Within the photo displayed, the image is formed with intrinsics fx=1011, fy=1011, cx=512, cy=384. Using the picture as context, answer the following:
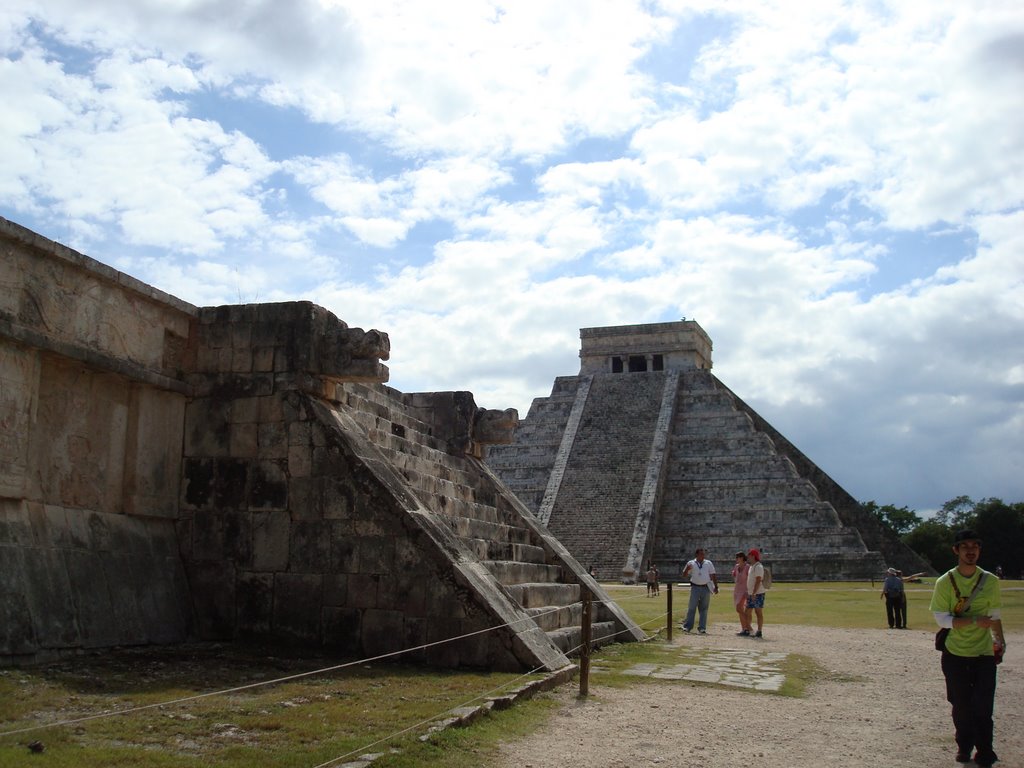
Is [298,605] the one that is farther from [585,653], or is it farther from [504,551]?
[504,551]

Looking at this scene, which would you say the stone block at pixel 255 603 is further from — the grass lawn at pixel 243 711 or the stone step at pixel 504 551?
the stone step at pixel 504 551

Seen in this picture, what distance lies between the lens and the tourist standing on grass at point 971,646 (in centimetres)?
537

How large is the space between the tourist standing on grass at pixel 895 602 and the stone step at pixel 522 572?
6413mm

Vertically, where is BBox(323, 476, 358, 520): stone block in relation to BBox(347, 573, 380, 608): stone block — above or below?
above

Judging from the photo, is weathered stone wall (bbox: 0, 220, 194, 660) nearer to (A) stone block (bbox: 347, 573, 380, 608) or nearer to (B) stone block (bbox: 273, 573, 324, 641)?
(B) stone block (bbox: 273, 573, 324, 641)

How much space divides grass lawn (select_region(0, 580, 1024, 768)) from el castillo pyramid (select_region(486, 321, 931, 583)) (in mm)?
23440

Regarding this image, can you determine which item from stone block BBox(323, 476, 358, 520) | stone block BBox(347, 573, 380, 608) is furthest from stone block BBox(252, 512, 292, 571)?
stone block BBox(347, 573, 380, 608)

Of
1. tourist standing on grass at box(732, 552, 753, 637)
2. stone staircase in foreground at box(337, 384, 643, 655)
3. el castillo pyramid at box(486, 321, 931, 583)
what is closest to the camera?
stone staircase in foreground at box(337, 384, 643, 655)

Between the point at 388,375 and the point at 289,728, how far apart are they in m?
3.98

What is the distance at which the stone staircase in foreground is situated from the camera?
9211mm

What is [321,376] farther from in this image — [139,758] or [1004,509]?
[1004,509]

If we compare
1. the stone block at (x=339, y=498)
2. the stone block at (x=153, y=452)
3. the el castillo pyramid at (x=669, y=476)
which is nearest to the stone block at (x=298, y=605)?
the stone block at (x=339, y=498)

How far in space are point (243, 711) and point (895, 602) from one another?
39.0ft

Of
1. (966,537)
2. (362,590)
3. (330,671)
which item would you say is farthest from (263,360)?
(966,537)
